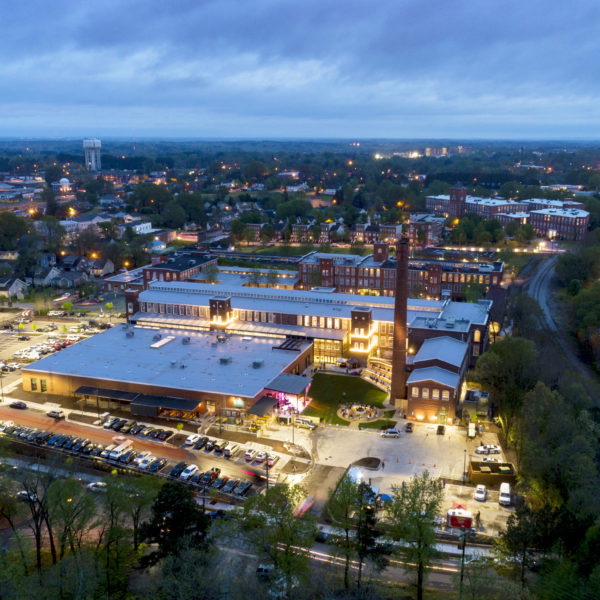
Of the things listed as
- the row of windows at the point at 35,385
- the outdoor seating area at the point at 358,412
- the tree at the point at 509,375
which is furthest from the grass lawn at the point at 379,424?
the row of windows at the point at 35,385

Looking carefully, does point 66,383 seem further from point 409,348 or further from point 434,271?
point 434,271

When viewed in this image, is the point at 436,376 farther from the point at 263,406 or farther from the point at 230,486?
the point at 230,486

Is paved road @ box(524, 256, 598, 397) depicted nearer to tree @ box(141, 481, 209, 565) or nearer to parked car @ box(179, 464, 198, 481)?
parked car @ box(179, 464, 198, 481)

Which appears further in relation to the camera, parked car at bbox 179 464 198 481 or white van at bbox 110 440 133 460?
white van at bbox 110 440 133 460

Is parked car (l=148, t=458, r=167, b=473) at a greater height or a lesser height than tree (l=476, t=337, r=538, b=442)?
lesser

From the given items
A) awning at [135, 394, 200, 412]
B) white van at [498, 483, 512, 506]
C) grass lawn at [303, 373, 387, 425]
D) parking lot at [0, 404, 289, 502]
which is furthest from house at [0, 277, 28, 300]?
white van at [498, 483, 512, 506]

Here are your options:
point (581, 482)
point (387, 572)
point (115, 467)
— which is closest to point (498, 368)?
point (581, 482)

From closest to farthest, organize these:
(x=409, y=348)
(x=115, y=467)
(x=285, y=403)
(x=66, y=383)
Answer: (x=115, y=467) < (x=285, y=403) < (x=66, y=383) < (x=409, y=348)
